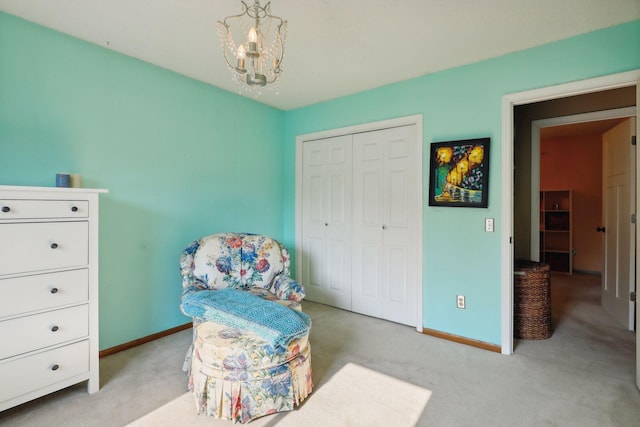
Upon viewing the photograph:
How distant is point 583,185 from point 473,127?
4.45 metres

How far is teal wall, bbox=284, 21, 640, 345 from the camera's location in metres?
2.35

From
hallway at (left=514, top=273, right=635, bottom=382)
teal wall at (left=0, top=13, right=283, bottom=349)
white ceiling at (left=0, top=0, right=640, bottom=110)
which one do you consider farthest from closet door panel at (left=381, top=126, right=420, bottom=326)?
teal wall at (left=0, top=13, right=283, bottom=349)

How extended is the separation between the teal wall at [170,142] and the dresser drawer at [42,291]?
22.7 inches

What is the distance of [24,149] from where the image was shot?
2.14 meters

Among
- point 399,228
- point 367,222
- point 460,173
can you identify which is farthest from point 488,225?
point 367,222

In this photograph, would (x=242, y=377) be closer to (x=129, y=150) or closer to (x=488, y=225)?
(x=129, y=150)

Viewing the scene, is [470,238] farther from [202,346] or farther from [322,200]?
[202,346]

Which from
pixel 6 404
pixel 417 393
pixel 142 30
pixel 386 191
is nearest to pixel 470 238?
pixel 386 191

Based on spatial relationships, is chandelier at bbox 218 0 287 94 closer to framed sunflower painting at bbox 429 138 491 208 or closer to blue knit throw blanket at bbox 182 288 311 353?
blue knit throw blanket at bbox 182 288 311 353

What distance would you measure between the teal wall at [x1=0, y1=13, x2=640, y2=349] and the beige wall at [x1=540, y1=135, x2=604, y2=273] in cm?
431

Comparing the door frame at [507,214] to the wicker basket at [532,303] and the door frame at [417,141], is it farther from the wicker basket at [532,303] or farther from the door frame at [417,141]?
the door frame at [417,141]

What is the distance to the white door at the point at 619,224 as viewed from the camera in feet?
10.2

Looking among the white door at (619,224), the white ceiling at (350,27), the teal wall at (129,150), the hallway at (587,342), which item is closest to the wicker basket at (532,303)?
the hallway at (587,342)

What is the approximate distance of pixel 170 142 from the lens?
116 inches
